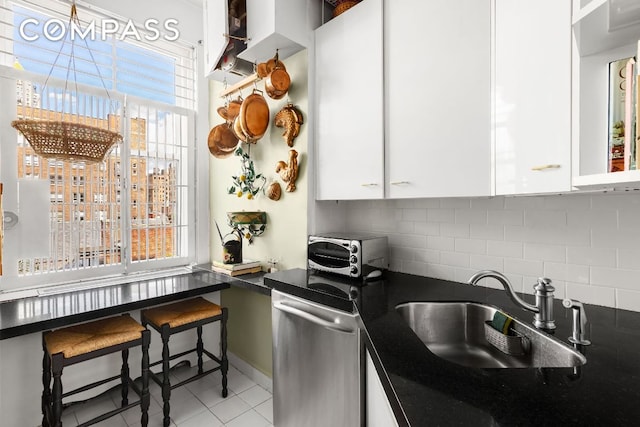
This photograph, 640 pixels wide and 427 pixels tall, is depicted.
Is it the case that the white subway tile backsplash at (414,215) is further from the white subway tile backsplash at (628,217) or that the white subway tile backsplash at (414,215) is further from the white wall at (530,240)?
the white subway tile backsplash at (628,217)

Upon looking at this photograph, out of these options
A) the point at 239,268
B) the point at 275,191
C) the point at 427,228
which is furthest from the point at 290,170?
the point at 427,228

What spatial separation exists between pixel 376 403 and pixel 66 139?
1887 mm

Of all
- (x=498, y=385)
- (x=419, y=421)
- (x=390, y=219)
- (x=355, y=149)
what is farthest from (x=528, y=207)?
(x=419, y=421)

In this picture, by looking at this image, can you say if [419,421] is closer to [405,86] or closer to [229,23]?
[405,86]

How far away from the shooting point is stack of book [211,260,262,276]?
7.43 ft

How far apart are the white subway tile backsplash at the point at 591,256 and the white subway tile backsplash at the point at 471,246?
0.36 metres

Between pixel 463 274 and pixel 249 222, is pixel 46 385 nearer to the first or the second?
pixel 249 222

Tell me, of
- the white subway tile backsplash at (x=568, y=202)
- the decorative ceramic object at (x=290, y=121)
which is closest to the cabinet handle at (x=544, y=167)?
the white subway tile backsplash at (x=568, y=202)

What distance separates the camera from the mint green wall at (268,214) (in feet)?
6.93

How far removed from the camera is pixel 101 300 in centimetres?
196

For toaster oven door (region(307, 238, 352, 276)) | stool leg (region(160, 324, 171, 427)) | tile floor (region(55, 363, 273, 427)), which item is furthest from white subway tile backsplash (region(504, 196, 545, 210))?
stool leg (region(160, 324, 171, 427))

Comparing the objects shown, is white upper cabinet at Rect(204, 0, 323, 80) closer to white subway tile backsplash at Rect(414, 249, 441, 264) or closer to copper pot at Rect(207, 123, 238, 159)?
copper pot at Rect(207, 123, 238, 159)

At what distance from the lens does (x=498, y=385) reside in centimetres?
77

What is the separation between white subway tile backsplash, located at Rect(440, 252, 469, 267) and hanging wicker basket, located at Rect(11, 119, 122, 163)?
1.94 m
